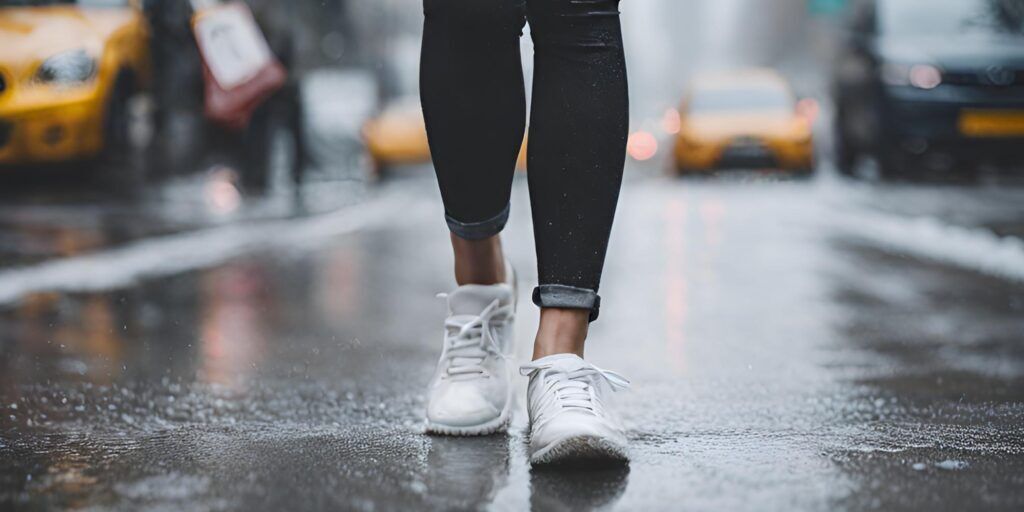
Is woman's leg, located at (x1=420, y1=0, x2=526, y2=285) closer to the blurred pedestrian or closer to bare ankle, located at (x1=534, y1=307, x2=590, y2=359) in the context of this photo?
the blurred pedestrian

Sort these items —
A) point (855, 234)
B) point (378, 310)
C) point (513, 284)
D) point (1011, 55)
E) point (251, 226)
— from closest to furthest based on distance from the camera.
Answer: point (513, 284) < point (378, 310) < point (855, 234) < point (251, 226) < point (1011, 55)

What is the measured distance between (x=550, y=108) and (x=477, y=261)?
0.29 metres

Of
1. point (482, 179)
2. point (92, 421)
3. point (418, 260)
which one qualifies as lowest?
point (418, 260)

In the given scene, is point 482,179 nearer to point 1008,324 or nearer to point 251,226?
point 1008,324

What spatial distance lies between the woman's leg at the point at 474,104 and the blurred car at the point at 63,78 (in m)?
5.18

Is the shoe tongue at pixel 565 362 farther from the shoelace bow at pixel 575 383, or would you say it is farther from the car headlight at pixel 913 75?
the car headlight at pixel 913 75

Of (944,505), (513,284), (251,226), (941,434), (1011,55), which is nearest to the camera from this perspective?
(944,505)

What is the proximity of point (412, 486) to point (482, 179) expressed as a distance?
66 cm

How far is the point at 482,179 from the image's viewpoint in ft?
7.16

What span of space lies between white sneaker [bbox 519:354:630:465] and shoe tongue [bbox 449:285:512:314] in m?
0.21

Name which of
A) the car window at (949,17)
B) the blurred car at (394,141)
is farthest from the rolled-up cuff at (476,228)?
the blurred car at (394,141)

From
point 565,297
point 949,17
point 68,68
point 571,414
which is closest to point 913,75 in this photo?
point 949,17

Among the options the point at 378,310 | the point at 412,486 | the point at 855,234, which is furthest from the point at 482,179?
the point at 855,234

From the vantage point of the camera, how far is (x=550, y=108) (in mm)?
2115
